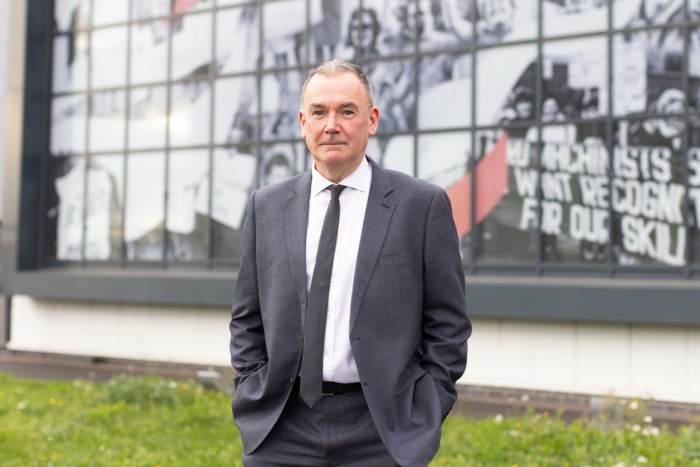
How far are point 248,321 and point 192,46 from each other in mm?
11793

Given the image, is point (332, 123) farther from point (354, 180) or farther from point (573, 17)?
point (573, 17)

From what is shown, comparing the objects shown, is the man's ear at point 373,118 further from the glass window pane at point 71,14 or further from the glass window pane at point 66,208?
the glass window pane at point 71,14

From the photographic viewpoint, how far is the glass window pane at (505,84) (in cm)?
1070

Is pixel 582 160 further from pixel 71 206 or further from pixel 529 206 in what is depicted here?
pixel 71 206

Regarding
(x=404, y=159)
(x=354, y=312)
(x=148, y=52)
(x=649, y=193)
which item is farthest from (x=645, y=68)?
(x=148, y=52)

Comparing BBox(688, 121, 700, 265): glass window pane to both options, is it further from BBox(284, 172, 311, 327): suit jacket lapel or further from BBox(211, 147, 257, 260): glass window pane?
BBox(284, 172, 311, 327): suit jacket lapel

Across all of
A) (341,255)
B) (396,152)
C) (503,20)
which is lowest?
(341,255)

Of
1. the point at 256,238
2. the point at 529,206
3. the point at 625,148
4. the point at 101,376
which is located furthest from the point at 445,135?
the point at 256,238

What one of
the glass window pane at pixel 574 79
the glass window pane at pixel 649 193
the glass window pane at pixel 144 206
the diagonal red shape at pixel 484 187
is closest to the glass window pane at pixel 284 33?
the glass window pane at pixel 144 206

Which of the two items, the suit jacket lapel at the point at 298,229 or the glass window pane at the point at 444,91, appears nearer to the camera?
the suit jacket lapel at the point at 298,229

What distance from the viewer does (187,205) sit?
13703 millimetres

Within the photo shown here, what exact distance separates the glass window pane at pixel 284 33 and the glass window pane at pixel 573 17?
383 cm

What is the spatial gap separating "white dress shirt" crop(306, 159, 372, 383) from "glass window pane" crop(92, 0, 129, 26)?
13.2m

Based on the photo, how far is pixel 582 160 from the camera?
10.2 m
